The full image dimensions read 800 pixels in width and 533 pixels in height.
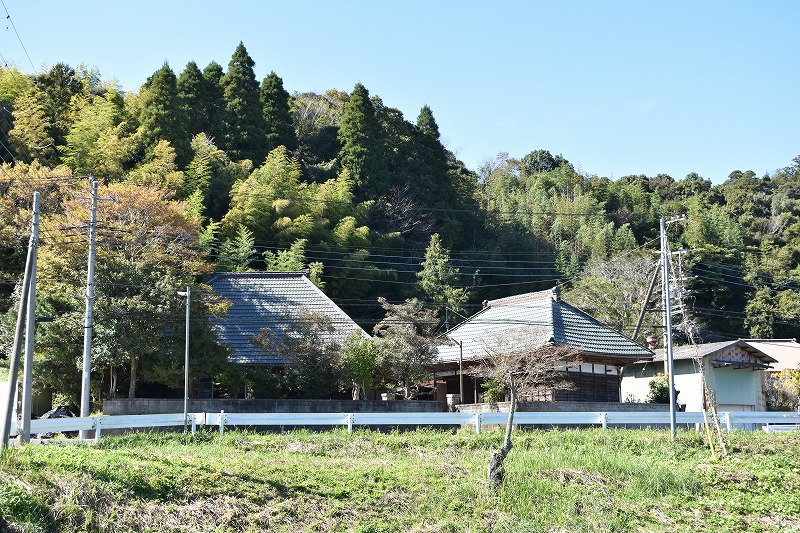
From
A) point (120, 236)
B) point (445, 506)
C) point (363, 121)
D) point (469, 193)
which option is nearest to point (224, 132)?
point (363, 121)

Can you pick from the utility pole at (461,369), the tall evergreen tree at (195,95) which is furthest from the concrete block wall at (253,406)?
the tall evergreen tree at (195,95)

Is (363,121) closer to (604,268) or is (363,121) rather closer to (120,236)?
(604,268)

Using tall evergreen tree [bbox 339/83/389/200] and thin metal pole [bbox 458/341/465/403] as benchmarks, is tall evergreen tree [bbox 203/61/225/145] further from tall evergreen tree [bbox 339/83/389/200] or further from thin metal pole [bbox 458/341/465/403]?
thin metal pole [bbox 458/341/465/403]

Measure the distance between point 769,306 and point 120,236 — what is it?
139ft

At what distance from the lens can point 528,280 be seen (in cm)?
5228

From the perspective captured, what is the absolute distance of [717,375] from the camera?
113 ft

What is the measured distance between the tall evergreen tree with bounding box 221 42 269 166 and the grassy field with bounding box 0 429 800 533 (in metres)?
33.7

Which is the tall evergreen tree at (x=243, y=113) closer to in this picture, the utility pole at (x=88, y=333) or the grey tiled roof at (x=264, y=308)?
the grey tiled roof at (x=264, y=308)

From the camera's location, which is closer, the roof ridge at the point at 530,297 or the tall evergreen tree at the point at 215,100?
the roof ridge at the point at 530,297

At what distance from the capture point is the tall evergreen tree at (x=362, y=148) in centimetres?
5122

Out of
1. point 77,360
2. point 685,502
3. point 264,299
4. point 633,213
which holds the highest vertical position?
point 633,213

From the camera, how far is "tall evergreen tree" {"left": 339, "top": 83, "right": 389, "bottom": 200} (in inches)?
2016

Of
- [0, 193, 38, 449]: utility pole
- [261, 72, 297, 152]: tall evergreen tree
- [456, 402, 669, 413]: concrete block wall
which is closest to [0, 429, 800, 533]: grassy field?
[0, 193, 38, 449]: utility pole

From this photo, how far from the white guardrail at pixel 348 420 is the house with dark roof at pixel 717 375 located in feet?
28.4
